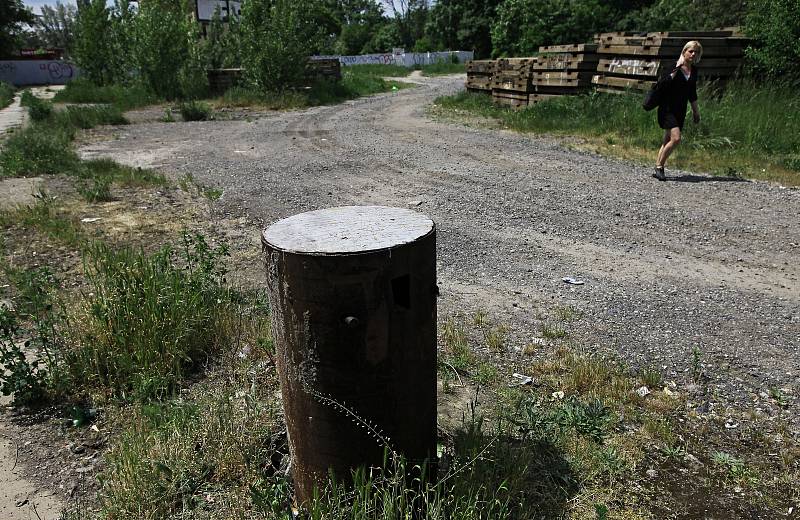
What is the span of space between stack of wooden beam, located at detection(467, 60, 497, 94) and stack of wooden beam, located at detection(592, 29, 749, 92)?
4757mm

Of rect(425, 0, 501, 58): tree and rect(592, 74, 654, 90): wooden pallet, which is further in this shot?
rect(425, 0, 501, 58): tree

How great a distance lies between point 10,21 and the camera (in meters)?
48.5

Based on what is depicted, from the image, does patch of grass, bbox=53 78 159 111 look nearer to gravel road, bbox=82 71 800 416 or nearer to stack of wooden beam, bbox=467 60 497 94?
gravel road, bbox=82 71 800 416

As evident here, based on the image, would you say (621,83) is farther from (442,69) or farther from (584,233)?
(442,69)

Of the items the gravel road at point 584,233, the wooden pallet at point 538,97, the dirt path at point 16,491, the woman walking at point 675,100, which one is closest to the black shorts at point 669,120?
the woman walking at point 675,100

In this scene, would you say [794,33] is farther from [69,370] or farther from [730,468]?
[69,370]

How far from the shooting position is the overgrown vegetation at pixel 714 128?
8.28m

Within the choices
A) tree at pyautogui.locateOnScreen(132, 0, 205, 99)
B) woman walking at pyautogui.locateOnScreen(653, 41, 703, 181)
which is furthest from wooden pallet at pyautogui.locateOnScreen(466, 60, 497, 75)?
tree at pyautogui.locateOnScreen(132, 0, 205, 99)

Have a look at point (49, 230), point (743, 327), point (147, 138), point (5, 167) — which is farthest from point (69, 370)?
point (147, 138)

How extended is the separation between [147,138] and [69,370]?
461 inches

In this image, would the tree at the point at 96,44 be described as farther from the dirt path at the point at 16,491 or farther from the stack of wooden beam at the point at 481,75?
the dirt path at the point at 16,491

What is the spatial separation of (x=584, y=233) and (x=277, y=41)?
17.7 metres

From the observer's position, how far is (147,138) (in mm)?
13703

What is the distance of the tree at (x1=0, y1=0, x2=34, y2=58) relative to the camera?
4709 cm
